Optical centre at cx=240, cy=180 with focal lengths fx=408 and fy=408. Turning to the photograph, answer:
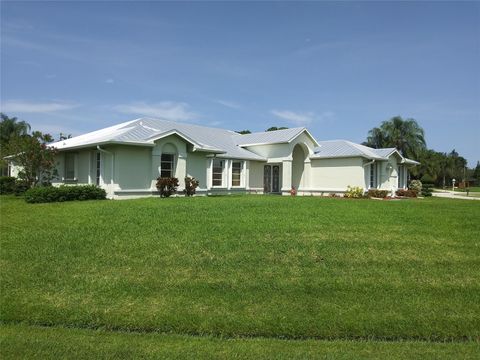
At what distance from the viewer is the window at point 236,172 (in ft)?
92.8

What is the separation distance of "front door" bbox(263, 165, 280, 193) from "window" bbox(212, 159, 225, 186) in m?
4.98

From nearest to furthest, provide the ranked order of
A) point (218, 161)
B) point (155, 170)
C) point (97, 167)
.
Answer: point (155, 170)
point (97, 167)
point (218, 161)

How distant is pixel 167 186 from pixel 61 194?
16.8ft

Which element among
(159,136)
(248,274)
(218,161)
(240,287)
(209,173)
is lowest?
(240,287)

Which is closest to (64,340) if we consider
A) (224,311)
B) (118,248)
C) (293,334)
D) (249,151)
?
(224,311)

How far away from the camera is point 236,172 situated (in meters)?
28.5

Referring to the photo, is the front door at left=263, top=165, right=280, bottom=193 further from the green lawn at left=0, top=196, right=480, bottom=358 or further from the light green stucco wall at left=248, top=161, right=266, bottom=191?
the green lawn at left=0, top=196, right=480, bottom=358

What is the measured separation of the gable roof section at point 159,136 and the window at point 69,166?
0.68m

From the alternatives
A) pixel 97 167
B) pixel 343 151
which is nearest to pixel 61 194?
pixel 97 167

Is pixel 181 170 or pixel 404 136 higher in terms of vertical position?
pixel 404 136

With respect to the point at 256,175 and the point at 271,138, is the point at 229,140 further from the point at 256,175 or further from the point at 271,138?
the point at 256,175

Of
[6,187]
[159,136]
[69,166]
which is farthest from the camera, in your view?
[6,187]

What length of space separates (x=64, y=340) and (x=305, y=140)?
90.4 ft

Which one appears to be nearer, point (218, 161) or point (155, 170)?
point (155, 170)
